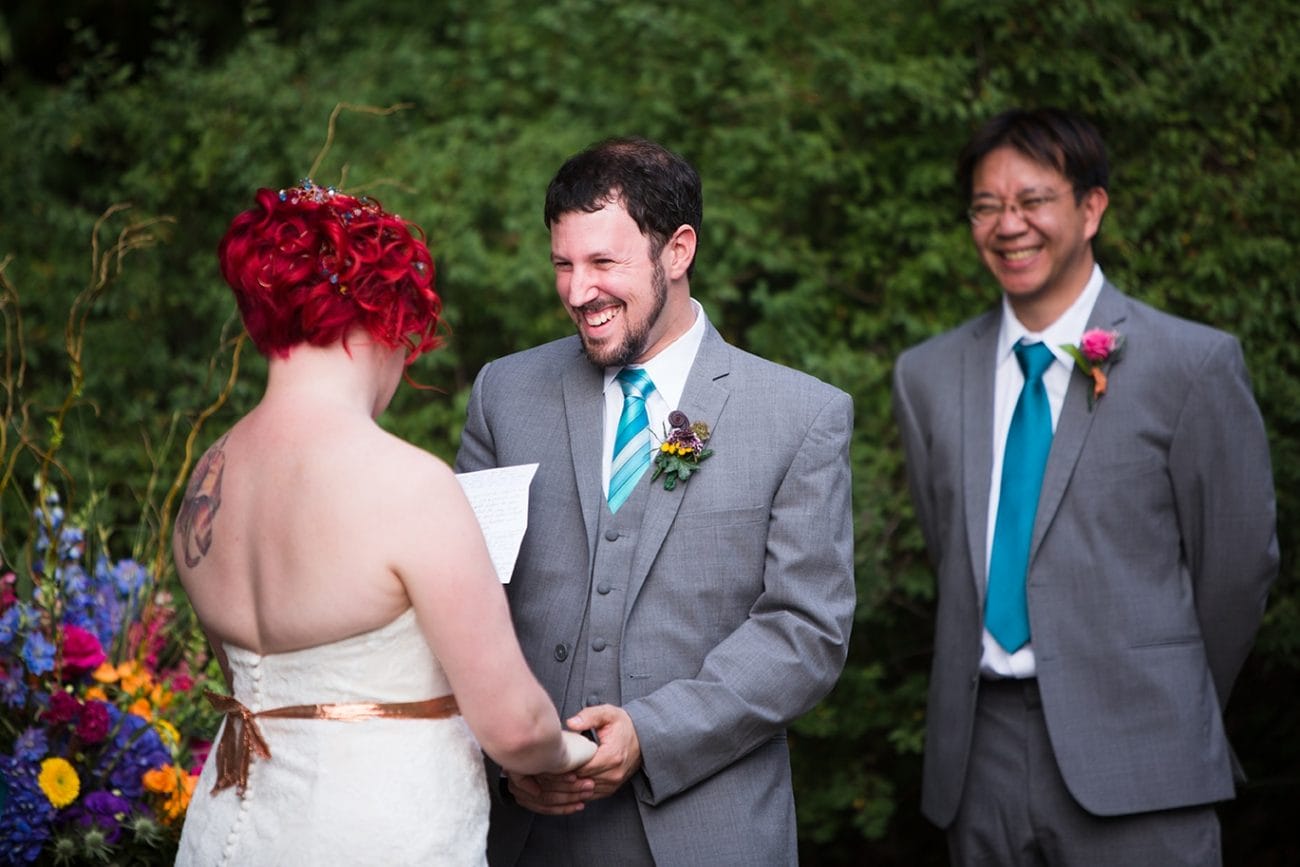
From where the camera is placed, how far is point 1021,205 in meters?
3.90

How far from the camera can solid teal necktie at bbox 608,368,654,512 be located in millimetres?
2965

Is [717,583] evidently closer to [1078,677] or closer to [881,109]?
[1078,677]

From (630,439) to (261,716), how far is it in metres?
0.96

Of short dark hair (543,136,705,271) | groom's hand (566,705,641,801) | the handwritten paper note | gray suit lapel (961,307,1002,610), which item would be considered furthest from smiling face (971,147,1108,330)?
groom's hand (566,705,641,801)

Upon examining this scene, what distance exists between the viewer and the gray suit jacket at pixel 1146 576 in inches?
137

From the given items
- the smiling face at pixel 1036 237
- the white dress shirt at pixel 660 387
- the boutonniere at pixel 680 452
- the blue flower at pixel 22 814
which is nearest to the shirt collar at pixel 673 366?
the white dress shirt at pixel 660 387

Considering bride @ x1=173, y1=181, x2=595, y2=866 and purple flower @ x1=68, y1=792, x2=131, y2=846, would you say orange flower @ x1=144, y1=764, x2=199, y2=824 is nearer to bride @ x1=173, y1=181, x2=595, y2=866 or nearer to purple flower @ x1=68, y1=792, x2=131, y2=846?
purple flower @ x1=68, y1=792, x2=131, y2=846

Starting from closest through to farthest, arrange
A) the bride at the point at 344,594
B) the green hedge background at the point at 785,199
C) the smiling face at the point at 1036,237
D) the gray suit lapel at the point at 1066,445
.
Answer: the bride at the point at 344,594 < the gray suit lapel at the point at 1066,445 < the smiling face at the point at 1036,237 < the green hedge background at the point at 785,199

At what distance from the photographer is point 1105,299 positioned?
380 cm

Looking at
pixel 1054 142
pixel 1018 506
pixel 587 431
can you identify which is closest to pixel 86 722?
pixel 587 431

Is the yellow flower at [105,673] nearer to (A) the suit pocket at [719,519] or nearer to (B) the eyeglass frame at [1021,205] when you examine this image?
(A) the suit pocket at [719,519]

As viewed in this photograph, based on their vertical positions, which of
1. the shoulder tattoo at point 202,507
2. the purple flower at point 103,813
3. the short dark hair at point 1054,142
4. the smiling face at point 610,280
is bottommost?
the purple flower at point 103,813

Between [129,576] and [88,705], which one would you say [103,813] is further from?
[129,576]

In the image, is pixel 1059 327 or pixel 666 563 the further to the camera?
pixel 1059 327
